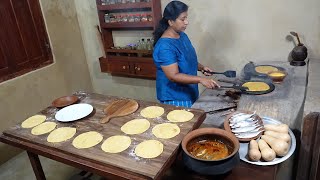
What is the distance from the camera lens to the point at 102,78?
11.5 feet

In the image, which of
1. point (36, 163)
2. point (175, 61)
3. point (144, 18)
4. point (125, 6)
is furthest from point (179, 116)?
point (125, 6)

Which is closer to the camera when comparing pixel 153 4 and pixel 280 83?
pixel 280 83

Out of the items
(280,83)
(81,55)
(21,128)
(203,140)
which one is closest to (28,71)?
(81,55)

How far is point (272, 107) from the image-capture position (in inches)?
59.1

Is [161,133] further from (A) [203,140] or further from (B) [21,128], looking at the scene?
(B) [21,128]

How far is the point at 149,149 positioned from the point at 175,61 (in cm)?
83

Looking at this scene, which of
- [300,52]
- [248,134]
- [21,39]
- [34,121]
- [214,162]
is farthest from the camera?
[21,39]

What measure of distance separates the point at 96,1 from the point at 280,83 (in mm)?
2203

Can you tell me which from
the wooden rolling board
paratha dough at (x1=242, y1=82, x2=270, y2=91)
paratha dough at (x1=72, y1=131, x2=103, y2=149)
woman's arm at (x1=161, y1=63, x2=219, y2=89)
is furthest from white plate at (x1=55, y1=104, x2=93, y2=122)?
paratha dough at (x1=242, y1=82, x2=270, y2=91)

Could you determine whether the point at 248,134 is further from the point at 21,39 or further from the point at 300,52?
the point at 21,39

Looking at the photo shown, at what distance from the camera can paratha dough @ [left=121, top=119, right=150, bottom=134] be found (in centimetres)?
126

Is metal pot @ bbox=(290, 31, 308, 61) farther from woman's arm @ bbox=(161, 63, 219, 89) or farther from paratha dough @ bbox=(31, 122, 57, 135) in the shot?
paratha dough @ bbox=(31, 122, 57, 135)

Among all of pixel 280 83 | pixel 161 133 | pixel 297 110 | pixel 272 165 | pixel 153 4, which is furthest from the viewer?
pixel 153 4

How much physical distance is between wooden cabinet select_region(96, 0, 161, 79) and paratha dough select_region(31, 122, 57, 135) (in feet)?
5.15
